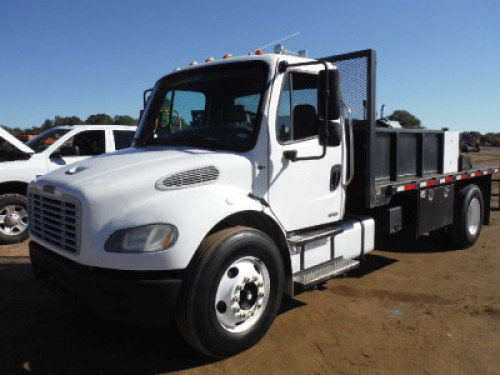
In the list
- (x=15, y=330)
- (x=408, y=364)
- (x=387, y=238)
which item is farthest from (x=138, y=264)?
(x=387, y=238)

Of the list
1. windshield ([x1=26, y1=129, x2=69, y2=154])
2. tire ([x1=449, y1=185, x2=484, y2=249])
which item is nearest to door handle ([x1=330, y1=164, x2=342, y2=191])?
tire ([x1=449, y1=185, x2=484, y2=249])

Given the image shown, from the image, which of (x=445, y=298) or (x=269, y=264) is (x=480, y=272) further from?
(x=269, y=264)

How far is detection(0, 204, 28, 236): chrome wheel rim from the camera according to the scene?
272 inches

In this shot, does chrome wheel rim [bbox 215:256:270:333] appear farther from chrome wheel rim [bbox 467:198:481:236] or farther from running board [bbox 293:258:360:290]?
chrome wheel rim [bbox 467:198:481:236]

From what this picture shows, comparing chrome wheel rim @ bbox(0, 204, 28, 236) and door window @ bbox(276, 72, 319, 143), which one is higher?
door window @ bbox(276, 72, 319, 143)

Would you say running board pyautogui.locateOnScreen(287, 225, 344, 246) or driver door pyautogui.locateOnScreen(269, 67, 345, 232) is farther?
running board pyautogui.locateOnScreen(287, 225, 344, 246)

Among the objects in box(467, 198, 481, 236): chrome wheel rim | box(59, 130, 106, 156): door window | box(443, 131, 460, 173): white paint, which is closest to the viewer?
box(443, 131, 460, 173): white paint

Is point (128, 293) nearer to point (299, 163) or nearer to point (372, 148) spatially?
point (299, 163)

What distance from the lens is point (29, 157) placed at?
7.19 meters

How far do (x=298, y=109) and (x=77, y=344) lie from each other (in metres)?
2.84

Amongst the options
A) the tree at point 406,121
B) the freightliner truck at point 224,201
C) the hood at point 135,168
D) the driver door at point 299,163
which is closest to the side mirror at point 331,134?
the freightliner truck at point 224,201

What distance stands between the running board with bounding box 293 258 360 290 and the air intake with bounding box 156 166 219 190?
4.35 feet

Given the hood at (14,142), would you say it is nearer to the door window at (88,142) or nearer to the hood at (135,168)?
the door window at (88,142)

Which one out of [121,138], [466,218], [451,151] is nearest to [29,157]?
[121,138]
